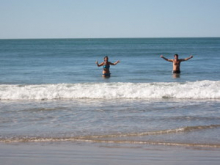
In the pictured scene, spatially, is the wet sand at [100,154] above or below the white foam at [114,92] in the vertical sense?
below

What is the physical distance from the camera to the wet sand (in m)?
5.52

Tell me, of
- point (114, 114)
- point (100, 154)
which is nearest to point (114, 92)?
point (114, 114)

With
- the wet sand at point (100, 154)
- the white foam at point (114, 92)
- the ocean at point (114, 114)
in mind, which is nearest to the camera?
the wet sand at point (100, 154)

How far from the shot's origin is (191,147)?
20.7ft

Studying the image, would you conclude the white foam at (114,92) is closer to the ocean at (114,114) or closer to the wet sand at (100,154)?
the ocean at (114,114)

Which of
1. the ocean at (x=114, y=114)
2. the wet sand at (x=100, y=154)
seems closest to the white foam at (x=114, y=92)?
the ocean at (x=114, y=114)

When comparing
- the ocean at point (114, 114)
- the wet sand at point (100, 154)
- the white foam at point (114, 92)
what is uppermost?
the white foam at point (114, 92)

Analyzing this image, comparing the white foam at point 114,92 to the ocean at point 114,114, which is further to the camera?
the white foam at point 114,92

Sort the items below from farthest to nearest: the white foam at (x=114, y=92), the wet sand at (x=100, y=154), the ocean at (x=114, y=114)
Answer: the white foam at (x=114, y=92), the ocean at (x=114, y=114), the wet sand at (x=100, y=154)

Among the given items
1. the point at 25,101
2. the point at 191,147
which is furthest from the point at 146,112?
the point at 25,101

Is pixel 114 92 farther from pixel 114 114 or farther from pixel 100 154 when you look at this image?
pixel 100 154

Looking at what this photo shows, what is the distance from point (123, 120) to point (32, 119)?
2.20 m

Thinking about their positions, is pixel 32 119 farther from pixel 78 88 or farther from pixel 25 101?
pixel 78 88

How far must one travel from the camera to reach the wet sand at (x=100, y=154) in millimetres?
5516
